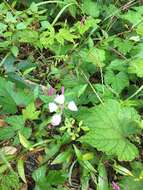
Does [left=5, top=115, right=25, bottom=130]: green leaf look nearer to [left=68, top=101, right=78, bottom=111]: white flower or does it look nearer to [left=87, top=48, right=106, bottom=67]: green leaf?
[left=68, top=101, right=78, bottom=111]: white flower

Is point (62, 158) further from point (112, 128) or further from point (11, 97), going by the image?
point (11, 97)

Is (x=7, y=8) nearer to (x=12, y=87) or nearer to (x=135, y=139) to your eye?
(x=12, y=87)

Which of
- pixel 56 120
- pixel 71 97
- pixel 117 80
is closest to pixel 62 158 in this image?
pixel 56 120

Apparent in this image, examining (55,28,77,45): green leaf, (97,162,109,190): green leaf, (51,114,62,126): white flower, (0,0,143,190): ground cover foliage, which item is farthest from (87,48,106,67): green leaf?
(97,162,109,190): green leaf

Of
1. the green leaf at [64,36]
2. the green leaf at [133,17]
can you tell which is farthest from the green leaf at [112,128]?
the green leaf at [133,17]

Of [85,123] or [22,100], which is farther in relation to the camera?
[22,100]

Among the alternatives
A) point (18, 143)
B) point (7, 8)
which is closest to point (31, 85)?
point (18, 143)
